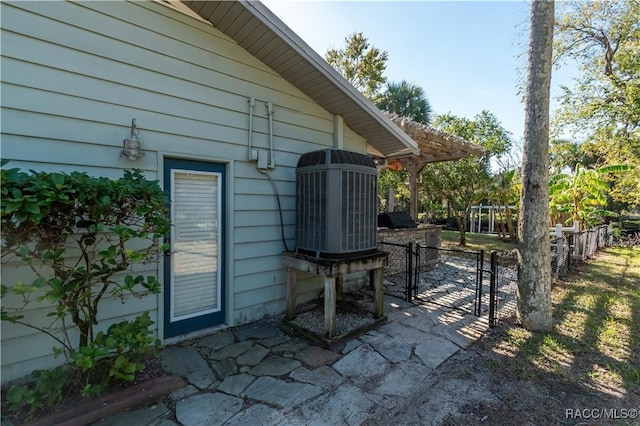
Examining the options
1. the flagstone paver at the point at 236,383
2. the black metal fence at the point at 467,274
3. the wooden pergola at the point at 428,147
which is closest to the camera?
the flagstone paver at the point at 236,383

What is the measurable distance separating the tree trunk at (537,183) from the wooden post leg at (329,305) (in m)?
2.51

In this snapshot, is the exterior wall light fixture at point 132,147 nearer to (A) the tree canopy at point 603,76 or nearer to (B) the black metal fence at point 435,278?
(B) the black metal fence at point 435,278

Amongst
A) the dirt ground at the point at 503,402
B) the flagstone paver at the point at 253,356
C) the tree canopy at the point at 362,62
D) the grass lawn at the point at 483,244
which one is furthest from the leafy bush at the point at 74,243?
the tree canopy at the point at 362,62

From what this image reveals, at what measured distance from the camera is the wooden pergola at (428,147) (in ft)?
18.7

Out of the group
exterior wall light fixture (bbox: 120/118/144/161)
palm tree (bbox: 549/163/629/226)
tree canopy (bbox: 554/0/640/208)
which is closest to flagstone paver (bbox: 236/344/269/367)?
exterior wall light fixture (bbox: 120/118/144/161)

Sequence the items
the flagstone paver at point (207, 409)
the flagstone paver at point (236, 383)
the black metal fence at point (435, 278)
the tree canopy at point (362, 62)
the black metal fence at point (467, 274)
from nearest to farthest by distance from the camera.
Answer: the flagstone paver at point (207, 409), the flagstone paver at point (236, 383), the black metal fence at point (467, 274), the black metal fence at point (435, 278), the tree canopy at point (362, 62)

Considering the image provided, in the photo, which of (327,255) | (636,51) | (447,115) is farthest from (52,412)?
(447,115)

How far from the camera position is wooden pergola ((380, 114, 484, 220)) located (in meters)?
5.70

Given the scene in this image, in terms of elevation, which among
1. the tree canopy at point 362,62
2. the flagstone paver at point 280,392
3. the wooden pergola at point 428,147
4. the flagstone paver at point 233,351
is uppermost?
the tree canopy at point 362,62

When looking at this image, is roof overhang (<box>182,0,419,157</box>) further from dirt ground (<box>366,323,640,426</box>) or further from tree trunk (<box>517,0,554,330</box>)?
dirt ground (<box>366,323,640,426</box>)

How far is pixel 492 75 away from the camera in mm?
7215

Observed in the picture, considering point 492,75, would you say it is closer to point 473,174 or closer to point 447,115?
point 473,174

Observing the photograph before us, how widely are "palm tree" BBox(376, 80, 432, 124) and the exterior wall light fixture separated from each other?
14.0 meters

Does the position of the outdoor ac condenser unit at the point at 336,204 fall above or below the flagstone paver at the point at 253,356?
above
